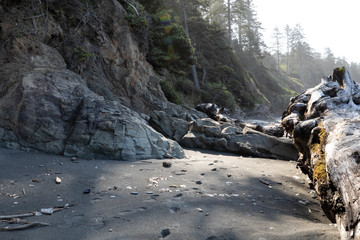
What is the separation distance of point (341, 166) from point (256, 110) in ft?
71.6

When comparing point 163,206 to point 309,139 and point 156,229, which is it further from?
point 309,139

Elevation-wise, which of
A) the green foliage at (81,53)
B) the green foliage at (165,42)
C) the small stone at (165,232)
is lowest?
the small stone at (165,232)

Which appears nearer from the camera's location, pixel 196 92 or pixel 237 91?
pixel 196 92

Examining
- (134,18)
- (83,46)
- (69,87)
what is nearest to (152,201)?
(69,87)

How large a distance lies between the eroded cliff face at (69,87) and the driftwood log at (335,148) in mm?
2766

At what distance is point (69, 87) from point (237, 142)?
4.94 m

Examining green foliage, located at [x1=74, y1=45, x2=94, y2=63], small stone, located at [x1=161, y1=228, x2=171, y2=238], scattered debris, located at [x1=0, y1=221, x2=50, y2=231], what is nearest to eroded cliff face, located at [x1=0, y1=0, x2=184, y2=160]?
green foliage, located at [x1=74, y1=45, x2=94, y2=63]

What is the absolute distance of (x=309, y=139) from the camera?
4.20 metres

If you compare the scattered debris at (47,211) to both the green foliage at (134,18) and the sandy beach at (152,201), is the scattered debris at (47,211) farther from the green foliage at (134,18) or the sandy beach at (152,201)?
the green foliage at (134,18)

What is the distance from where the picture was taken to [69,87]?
5.95m

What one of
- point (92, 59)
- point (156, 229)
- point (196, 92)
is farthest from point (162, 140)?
point (196, 92)

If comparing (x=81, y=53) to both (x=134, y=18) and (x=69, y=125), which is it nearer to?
(x=69, y=125)

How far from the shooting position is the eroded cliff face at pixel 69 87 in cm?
476

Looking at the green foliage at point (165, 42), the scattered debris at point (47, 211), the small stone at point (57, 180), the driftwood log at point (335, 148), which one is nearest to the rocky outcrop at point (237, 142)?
the driftwood log at point (335, 148)
